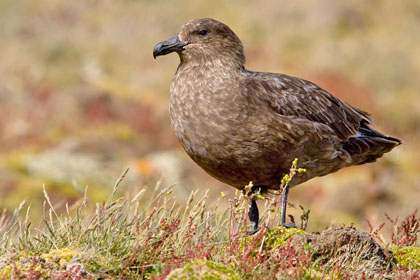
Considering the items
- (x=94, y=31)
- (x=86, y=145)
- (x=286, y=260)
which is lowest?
(x=286, y=260)

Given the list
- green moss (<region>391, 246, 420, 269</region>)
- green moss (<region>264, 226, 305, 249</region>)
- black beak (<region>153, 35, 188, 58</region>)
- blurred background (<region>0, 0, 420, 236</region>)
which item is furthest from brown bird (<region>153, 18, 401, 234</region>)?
green moss (<region>391, 246, 420, 269</region>)

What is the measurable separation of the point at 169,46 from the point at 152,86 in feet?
43.9

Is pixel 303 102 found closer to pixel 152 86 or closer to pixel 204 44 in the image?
pixel 204 44

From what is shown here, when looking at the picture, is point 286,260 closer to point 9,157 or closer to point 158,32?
point 9,157

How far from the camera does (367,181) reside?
1251 cm

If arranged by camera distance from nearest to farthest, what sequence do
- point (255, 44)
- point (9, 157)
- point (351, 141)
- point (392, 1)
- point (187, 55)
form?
point (187, 55) → point (351, 141) → point (9, 157) → point (255, 44) → point (392, 1)

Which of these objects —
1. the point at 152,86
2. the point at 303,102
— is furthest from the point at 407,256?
the point at 152,86

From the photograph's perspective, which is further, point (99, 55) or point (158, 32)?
point (158, 32)

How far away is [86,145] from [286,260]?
9.59m

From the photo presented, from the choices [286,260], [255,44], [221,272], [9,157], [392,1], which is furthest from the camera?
[392,1]

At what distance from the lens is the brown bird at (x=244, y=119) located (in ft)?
14.3

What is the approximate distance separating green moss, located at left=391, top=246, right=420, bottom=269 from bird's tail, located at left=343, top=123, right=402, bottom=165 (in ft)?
3.67

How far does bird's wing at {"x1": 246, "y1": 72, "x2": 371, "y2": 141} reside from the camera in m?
4.68

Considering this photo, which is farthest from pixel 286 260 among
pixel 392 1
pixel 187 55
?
pixel 392 1
